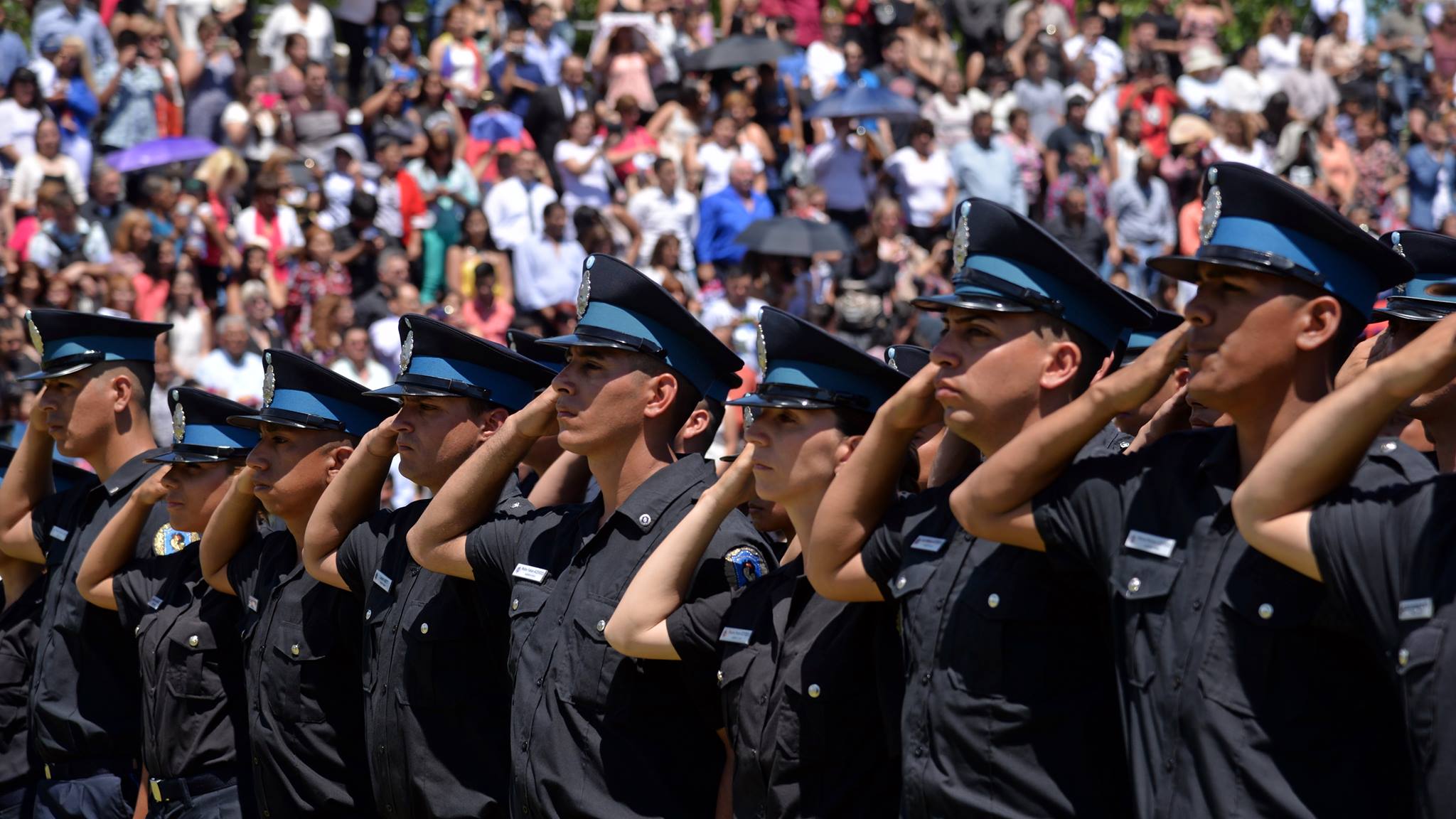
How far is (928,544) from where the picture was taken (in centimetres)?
416

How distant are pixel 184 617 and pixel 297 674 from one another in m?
0.69

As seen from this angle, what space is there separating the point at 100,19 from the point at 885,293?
711cm

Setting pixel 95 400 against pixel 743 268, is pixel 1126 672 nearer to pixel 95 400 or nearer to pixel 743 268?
pixel 95 400

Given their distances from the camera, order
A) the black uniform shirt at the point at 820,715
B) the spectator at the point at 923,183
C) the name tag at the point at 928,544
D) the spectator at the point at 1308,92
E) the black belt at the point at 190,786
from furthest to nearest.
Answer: the spectator at the point at 1308,92
the spectator at the point at 923,183
the black belt at the point at 190,786
the black uniform shirt at the point at 820,715
the name tag at the point at 928,544

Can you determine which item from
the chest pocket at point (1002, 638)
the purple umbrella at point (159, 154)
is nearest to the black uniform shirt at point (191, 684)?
the chest pocket at point (1002, 638)

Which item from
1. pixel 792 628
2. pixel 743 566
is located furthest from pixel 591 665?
pixel 792 628

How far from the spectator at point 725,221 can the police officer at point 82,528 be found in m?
8.36

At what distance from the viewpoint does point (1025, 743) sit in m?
3.86

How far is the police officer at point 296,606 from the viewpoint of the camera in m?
5.98

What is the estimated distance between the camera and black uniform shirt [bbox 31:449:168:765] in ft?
22.2

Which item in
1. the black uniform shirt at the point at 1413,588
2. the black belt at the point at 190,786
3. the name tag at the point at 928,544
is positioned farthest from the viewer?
the black belt at the point at 190,786

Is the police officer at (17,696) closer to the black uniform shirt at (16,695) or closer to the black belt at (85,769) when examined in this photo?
the black uniform shirt at (16,695)

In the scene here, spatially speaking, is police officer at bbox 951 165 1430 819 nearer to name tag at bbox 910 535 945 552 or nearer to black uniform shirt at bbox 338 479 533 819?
name tag at bbox 910 535 945 552

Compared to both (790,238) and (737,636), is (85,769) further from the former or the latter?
(790,238)
